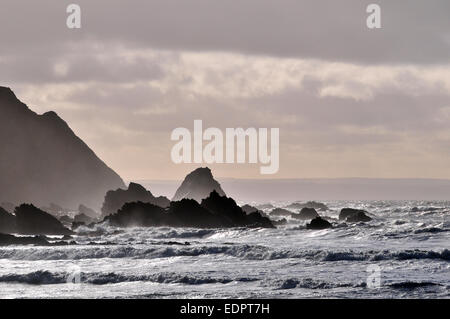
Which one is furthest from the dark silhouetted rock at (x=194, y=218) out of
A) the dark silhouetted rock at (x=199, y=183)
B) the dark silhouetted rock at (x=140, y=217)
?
the dark silhouetted rock at (x=199, y=183)

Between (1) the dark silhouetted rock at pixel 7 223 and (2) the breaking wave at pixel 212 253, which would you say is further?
(1) the dark silhouetted rock at pixel 7 223

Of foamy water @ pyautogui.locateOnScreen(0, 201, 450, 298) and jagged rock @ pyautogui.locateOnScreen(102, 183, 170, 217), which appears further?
jagged rock @ pyautogui.locateOnScreen(102, 183, 170, 217)

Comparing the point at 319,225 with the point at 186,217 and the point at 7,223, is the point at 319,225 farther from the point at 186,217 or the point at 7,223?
the point at 7,223

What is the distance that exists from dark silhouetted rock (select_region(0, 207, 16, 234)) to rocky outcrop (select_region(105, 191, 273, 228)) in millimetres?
10029

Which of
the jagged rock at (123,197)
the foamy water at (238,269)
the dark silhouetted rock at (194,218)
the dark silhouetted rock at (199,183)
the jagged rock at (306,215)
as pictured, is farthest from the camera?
the dark silhouetted rock at (199,183)

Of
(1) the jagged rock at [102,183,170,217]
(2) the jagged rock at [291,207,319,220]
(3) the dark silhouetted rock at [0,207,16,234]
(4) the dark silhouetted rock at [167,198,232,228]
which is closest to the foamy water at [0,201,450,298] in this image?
(4) the dark silhouetted rock at [167,198,232,228]

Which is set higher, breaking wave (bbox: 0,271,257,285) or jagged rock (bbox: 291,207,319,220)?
jagged rock (bbox: 291,207,319,220)

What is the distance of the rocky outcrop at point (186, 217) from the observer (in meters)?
76.2

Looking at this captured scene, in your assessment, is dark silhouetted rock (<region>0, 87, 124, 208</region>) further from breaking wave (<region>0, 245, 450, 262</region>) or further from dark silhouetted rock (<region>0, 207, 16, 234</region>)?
breaking wave (<region>0, 245, 450, 262</region>)

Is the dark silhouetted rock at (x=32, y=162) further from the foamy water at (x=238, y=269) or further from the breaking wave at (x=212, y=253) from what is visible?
the breaking wave at (x=212, y=253)

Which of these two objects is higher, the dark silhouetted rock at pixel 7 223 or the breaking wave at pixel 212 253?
the dark silhouetted rock at pixel 7 223

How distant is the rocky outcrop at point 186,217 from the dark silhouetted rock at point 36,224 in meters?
7.24

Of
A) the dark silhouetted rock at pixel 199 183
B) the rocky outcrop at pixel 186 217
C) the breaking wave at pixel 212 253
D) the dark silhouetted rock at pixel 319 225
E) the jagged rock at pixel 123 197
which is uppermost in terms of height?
the dark silhouetted rock at pixel 199 183

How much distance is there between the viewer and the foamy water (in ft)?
100
